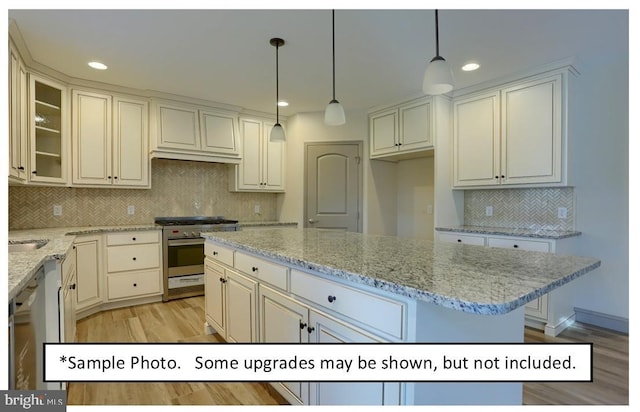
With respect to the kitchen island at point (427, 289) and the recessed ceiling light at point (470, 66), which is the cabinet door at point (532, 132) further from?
the kitchen island at point (427, 289)

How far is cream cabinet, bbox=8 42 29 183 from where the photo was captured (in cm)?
233

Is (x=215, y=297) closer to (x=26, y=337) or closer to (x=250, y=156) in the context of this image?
(x=26, y=337)

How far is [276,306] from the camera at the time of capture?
1.71 m

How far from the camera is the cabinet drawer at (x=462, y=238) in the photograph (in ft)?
10.2

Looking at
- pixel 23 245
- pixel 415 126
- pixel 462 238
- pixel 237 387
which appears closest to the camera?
pixel 237 387

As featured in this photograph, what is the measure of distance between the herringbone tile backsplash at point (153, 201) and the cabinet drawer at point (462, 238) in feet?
8.07

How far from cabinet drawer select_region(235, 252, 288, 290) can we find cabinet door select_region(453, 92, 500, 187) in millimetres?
2525

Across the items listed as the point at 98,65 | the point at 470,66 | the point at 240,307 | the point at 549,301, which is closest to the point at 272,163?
the point at 98,65

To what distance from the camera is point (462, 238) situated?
3.25 metres

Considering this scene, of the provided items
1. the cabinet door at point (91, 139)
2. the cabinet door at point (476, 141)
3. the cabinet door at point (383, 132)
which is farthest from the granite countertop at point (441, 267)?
the cabinet door at point (91, 139)

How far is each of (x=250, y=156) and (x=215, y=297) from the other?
2363 millimetres

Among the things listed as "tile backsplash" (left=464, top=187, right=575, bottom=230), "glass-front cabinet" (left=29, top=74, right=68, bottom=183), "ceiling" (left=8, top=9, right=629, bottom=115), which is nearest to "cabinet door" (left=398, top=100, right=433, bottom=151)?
"ceiling" (left=8, top=9, right=629, bottom=115)

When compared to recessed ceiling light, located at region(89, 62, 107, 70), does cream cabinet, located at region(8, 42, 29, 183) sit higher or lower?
lower

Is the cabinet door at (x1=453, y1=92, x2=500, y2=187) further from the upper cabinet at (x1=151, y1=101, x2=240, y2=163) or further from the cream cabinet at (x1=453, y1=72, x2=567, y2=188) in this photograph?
the upper cabinet at (x1=151, y1=101, x2=240, y2=163)
